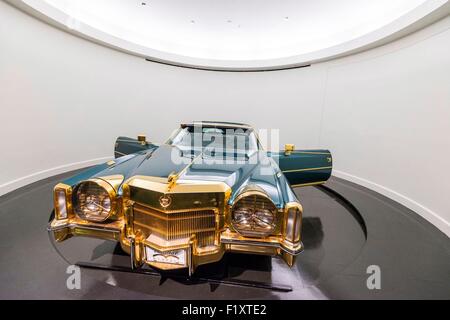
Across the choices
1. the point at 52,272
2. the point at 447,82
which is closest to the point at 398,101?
the point at 447,82

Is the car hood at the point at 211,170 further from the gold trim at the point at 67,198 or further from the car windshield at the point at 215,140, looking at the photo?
the car windshield at the point at 215,140

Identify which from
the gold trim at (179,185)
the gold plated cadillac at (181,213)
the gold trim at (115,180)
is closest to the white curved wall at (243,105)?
the gold plated cadillac at (181,213)

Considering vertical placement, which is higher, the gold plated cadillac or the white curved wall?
the white curved wall

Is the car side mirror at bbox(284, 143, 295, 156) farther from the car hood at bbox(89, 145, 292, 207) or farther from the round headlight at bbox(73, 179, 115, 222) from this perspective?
the round headlight at bbox(73, 179, 115, 222)

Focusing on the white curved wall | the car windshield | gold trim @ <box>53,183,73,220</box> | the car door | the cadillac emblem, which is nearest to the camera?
the cadillac emblem

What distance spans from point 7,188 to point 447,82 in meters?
5.77

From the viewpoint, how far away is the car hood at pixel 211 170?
52.9 inches

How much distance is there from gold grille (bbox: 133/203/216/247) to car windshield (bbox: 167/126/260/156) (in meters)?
0.91

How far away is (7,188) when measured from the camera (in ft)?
8.77

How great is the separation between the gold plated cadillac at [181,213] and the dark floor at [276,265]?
301mm

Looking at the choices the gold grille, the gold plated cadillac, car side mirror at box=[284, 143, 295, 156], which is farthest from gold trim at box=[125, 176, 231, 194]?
car side mirror at box=[284, 143, 295, 156]

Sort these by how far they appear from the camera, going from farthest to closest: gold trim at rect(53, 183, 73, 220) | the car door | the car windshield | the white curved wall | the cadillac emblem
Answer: the white curved wall, the car door, the car windshield, gold trim at rect(53, 183, 73, 220), the cadillac emblem

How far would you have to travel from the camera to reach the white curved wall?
8.47 ft
